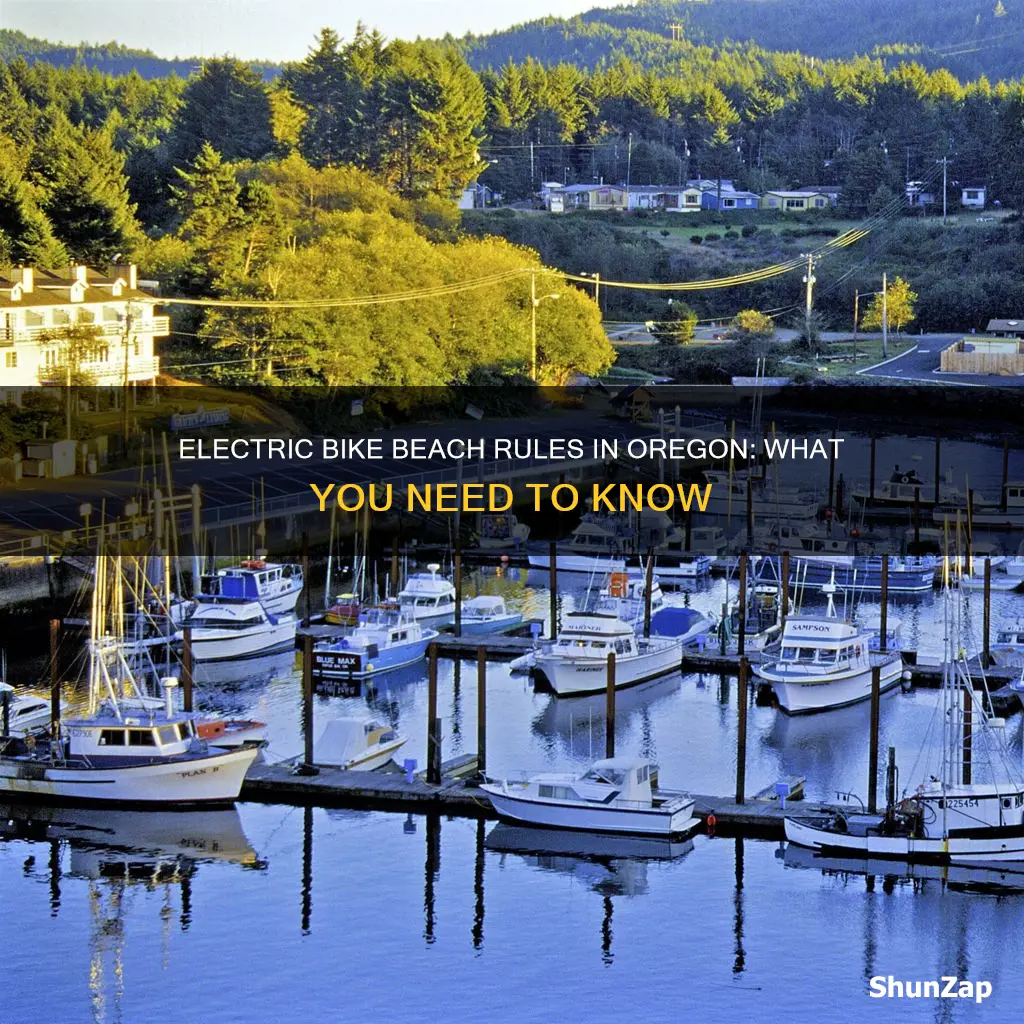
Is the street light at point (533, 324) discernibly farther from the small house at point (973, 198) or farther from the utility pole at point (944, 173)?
the small house at point (973, 198)

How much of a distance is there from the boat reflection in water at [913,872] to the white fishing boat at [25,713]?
15015mm

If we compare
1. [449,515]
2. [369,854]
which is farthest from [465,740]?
[449,515]

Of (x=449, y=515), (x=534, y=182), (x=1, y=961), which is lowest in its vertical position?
(x=1, y=961)

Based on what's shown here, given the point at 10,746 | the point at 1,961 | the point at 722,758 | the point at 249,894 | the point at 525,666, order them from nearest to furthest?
the point at 1,961
the point at 249,894
the point at 10,746
the point at 722,758
the point at 525,666

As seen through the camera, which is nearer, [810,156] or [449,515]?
[449,515]

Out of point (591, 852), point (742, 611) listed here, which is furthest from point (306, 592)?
point (591, 852)

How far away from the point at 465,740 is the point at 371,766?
3484mm

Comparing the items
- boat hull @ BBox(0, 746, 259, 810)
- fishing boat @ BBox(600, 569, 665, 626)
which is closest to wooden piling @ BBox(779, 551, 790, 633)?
fishing boat @ BBox(600, 569, 665, 626)

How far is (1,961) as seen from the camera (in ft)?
99.2

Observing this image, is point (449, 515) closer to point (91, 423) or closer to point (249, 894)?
point (91, 423)

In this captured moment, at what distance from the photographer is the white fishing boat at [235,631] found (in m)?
47.3

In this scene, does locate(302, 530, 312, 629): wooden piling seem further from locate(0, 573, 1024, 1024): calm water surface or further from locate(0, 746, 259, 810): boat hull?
locate(0, 573, 1024, 1024): calm water surface

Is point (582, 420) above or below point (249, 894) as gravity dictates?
above

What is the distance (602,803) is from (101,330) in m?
42.2
